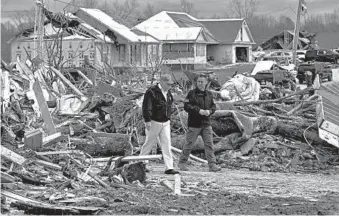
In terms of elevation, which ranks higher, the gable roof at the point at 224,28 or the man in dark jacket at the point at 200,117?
the gable roof at the point at 224,28

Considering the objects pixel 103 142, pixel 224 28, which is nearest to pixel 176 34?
pixel 224 28

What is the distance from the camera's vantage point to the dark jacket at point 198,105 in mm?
12195

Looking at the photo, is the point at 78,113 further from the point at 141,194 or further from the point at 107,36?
the point at 107,36

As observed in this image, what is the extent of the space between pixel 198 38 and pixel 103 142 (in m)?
47.2

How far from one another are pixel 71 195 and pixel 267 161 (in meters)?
5.86

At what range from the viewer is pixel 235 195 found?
9.45m

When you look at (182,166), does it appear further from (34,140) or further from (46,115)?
(46,115)

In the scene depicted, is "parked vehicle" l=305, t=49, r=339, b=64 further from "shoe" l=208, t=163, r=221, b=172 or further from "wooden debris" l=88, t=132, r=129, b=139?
"shoe" l=208, t=163, r=221, b=172

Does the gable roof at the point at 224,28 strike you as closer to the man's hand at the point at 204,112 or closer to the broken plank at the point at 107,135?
the broken plank at the point at 107,135

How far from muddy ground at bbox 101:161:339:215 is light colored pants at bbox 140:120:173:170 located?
0.95 ft

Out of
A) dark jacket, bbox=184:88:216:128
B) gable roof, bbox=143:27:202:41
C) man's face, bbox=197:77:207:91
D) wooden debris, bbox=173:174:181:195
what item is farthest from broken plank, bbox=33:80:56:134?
gable roof, bbox=143:27:202:41

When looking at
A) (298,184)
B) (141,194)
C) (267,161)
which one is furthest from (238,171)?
(141,194)

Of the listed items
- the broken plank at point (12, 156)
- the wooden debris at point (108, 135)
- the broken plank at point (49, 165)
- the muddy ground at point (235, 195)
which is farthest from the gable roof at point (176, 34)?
the broken plank at point (12, 156)

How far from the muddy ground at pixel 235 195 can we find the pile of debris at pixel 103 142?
0.48m
